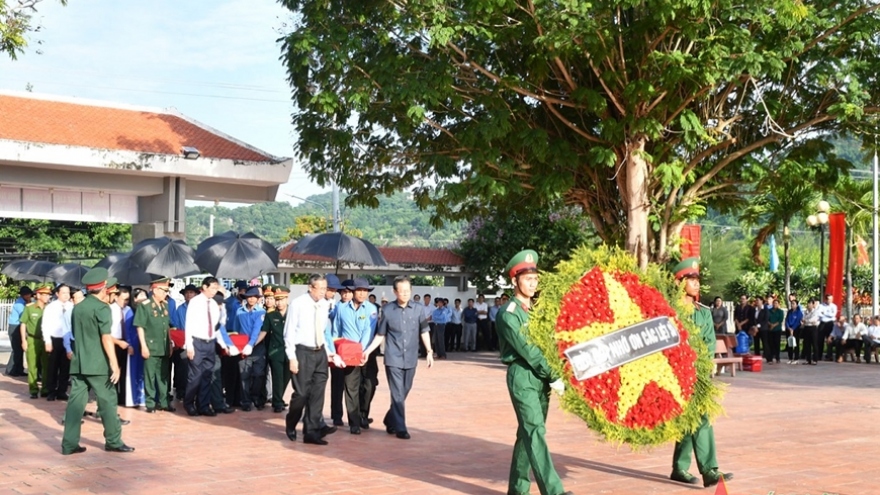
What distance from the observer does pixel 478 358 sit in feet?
84.1

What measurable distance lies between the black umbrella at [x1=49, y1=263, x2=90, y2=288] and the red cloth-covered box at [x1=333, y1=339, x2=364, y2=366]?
32.7 feet

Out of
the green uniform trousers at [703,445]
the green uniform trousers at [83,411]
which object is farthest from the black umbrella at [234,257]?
the green uniform trousers at [703,445]

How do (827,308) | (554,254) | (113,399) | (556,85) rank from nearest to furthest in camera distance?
(113,399) < (556,85) < (827,308) < (554,254)

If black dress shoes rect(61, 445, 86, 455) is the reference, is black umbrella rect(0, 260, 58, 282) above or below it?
above

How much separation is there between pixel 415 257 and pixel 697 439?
85.1ft

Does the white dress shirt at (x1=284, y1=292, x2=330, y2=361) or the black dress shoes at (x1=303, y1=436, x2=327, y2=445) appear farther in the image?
the white dress shirt at (x1=284, y1=292, x2=330, y2=361)

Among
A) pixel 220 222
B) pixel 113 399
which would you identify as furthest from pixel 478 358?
pixel 220 222

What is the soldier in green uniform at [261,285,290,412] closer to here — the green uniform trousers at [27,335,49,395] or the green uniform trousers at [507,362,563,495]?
the green uniform trousers at [27,335,49,395]

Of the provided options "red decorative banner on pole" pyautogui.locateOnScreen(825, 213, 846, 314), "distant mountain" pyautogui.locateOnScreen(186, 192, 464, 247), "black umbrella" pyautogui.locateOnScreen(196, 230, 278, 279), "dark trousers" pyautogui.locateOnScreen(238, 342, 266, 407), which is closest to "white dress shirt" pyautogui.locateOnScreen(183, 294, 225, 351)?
"dark trousers" pyautogui.locateOnScreen(238, 342, 266, 407)

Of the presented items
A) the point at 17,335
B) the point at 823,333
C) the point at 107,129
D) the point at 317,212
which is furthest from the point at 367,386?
the point at 317,212

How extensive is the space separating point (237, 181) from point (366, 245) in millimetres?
7073

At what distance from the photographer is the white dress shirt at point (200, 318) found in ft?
41.5

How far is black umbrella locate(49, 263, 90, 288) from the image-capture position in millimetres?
20766

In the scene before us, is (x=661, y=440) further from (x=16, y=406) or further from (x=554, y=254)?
(x=554, y=254)
